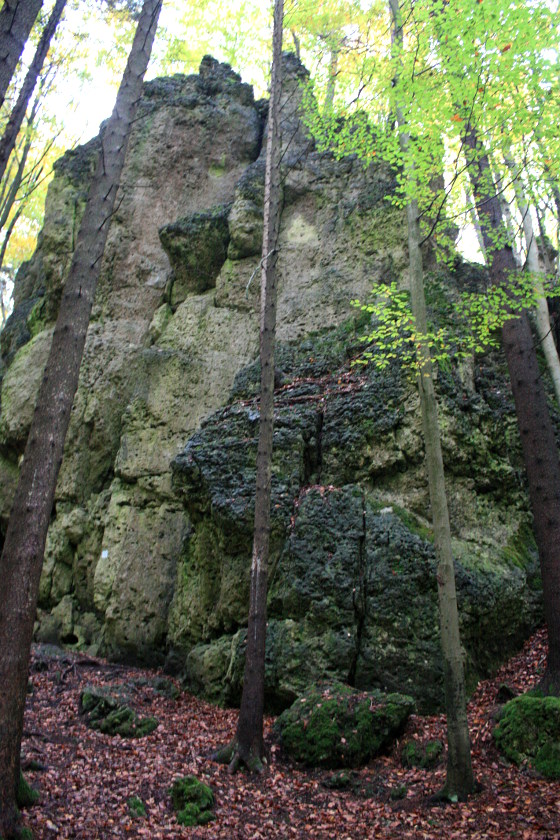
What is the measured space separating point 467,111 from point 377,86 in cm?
227

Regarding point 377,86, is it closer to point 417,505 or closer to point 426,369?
point 426,369

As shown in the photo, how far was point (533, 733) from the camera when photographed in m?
6.10

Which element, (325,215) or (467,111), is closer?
(467,111)

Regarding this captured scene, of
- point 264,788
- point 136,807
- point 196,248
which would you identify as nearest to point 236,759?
point 264,788

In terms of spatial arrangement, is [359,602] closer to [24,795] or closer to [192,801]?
[192,801]

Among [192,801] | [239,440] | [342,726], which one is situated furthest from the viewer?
[239,440]

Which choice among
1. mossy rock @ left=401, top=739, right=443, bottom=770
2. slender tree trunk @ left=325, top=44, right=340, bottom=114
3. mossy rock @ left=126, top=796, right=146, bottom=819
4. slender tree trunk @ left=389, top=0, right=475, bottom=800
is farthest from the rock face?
mossy rock @ left=126, top=796, right=146, bottom=819

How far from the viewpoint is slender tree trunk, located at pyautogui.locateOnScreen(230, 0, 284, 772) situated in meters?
6.73

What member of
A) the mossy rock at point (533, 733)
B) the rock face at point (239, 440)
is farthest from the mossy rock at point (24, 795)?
the mossy rock at point (533, 733)

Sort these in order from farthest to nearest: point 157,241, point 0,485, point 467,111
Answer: point 157,241 < point 0,485 < point 467,111

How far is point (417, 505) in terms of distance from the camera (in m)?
9.27

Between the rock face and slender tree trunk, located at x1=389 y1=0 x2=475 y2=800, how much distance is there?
1.88m

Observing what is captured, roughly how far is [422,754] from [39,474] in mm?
5453

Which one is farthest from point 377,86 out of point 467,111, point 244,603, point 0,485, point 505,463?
point 0,485
